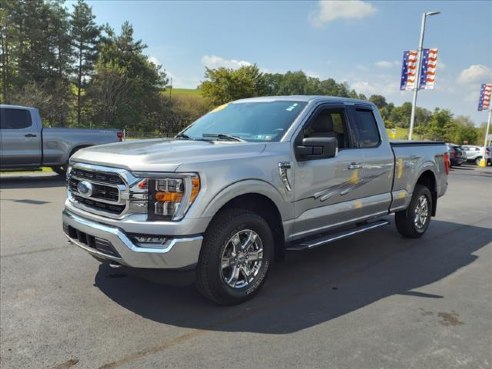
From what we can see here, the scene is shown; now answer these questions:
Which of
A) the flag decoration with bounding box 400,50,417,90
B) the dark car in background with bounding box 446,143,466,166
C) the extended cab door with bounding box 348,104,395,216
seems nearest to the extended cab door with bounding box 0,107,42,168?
the extended cab door with bounding box 348,104,395,216

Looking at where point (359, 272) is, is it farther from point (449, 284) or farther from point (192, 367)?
point (192, 367)

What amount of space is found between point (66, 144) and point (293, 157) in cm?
991

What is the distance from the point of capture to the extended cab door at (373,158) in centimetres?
562

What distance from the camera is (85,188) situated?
409cm

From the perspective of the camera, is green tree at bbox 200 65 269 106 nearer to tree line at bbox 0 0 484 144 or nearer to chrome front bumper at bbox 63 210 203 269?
tree line at bbox 0 0 484 144

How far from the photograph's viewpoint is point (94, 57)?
55531 millimetres

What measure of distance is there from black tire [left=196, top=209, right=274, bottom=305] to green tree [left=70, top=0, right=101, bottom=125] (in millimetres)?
52643

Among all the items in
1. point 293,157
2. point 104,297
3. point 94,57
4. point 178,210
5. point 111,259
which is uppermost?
point 94,57

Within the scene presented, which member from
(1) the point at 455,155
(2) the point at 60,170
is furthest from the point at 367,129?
(1) the point at 455,155

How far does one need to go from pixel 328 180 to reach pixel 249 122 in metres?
1.08

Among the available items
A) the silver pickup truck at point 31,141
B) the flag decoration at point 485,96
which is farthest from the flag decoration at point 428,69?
the silver pickup truck at point 31,141

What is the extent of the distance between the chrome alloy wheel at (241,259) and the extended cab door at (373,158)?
1929 mm

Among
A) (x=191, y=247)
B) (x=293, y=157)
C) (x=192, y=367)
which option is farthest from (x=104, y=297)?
(x=293, y=157)

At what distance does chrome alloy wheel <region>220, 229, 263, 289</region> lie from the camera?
405 cm
